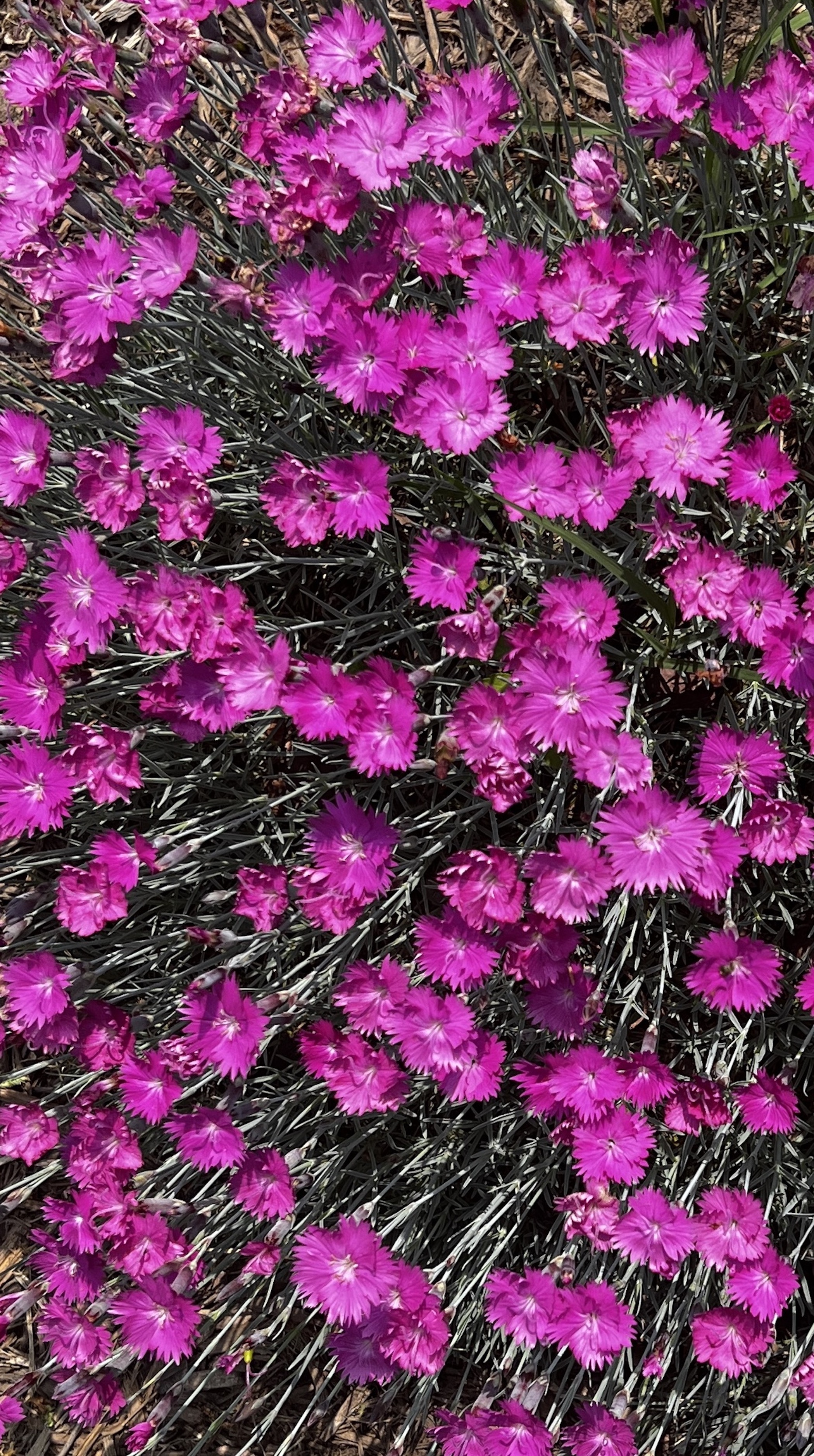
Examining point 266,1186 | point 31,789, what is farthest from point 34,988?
point 266,1186

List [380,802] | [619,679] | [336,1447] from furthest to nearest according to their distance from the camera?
1. [336,1447]
2. [380,802]
3. [619,679]

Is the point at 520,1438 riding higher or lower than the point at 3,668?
lower

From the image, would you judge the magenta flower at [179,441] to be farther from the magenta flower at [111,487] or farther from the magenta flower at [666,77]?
the magenta flower at [666,77]

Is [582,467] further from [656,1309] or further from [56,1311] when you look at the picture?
[56,1311]

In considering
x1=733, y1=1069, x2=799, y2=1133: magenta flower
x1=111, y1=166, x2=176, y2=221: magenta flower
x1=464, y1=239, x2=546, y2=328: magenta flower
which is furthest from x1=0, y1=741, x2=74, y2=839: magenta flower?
x1=733, y1=1069, x2=799, y2=1133: magenta flower

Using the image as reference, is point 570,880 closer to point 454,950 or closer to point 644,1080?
point 454,950

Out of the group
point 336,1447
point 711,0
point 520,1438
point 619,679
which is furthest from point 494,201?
point 336,1447

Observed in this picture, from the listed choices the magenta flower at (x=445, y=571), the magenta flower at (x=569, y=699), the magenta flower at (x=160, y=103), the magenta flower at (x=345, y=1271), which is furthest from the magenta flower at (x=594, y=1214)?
the magenta flower at (x=160, y=103)

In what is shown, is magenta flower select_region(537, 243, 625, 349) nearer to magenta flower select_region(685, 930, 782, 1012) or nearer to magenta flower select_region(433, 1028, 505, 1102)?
magenta flower select_region(685, 930, 782, 1012)
